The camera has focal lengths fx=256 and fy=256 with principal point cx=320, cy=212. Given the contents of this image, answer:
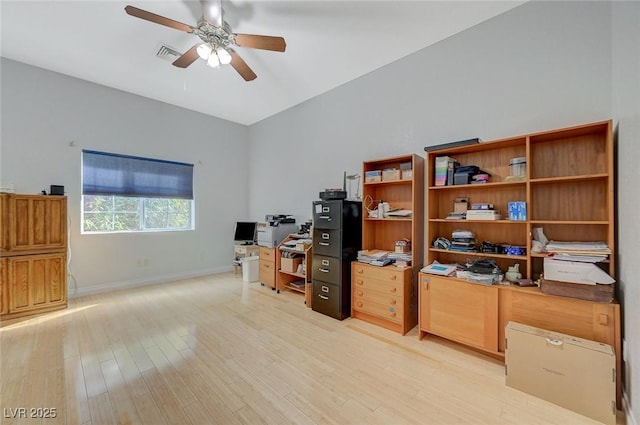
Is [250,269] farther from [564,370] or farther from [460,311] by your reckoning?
[564,370]

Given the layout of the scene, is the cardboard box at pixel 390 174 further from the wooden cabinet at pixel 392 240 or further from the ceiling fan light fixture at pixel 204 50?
the ceiling fan light fixture at pixel 204 50

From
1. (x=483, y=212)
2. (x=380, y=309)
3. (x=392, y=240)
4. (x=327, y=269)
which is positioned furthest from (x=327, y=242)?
(x=483, y=212)

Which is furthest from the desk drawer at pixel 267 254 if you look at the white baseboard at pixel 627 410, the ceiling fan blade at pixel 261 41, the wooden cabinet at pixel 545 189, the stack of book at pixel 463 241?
the white baseboard at pixel 627 410

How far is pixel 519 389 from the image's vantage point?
1827 mm

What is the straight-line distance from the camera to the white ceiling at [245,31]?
7.93 feet

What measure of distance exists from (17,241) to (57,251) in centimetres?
37

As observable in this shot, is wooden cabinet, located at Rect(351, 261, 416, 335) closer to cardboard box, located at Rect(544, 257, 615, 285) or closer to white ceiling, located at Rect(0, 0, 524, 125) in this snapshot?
cardboard box, located at Rect(544, 257, 615, 285)

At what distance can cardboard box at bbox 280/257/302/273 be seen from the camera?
3977mm

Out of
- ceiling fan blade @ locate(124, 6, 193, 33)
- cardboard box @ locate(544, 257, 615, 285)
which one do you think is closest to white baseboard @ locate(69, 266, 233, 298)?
ceiling fan blade @ locate(124, 6, 193, 33)

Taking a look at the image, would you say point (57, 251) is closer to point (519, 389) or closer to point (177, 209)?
point (177, 209)

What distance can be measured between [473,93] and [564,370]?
2.49 meters

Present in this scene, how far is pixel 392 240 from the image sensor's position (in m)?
3.28

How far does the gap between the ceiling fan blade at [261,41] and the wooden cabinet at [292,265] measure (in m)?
2.49

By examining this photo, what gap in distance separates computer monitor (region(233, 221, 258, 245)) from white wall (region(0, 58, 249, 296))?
→ 0.28 metres
